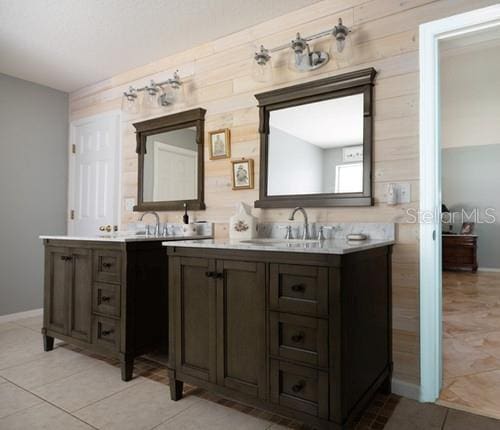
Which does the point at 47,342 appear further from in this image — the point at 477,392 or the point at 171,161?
the point at 477,392

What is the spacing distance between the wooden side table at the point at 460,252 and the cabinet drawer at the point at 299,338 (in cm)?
600

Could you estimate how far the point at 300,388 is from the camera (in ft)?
5.09

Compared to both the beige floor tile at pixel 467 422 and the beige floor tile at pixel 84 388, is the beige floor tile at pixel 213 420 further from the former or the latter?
the beige floor tile at pixel 467 422

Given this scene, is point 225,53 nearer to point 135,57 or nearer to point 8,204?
point 135,57

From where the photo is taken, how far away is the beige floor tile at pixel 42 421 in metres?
1.69

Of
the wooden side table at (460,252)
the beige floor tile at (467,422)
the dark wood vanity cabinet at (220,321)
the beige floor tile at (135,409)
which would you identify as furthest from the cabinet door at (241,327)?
the wooden side table at (460,252)

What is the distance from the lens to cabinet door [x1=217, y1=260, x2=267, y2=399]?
5.45ft

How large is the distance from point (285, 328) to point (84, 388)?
1.31 meters

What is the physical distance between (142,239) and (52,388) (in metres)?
0.97

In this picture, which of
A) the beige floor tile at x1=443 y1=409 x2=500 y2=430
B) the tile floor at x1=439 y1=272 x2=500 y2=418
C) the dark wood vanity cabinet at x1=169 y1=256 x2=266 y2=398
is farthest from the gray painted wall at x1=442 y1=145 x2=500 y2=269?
the dark wood vanity cabinet at x1=169 y1=256 x2=266 y2=398

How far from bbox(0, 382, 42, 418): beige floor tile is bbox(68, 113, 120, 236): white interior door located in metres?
1.70

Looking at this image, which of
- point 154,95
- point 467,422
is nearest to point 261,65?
point 154,95

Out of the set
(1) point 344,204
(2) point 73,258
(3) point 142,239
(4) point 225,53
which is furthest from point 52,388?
(4) point 225,53

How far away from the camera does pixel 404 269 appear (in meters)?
2.03
